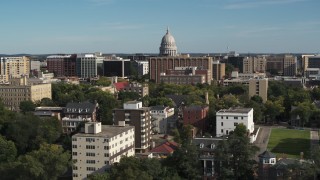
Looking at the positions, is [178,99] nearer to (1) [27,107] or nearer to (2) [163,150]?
(1) [27,107]

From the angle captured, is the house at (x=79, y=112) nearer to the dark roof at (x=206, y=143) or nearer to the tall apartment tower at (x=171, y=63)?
the dark roof at (x=206, y=143)

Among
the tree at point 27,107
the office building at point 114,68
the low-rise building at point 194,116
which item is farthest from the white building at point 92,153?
the office building at point 114,68

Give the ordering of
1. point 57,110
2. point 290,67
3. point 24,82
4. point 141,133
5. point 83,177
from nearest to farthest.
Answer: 1. point 83,177
2. point 141,133
3. point 57,110
4. point 24,82
5. point 290,67

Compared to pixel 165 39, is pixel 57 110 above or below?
below

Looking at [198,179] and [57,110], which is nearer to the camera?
[198,179]

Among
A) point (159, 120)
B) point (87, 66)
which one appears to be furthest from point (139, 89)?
point (87, 66)

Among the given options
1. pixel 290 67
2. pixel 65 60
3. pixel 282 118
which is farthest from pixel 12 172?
pixel 290 67

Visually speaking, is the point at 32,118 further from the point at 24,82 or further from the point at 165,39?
the point at 165,39

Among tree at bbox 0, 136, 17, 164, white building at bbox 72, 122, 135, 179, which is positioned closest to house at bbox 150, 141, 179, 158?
white building at bbox 72, 122, 135, 179
